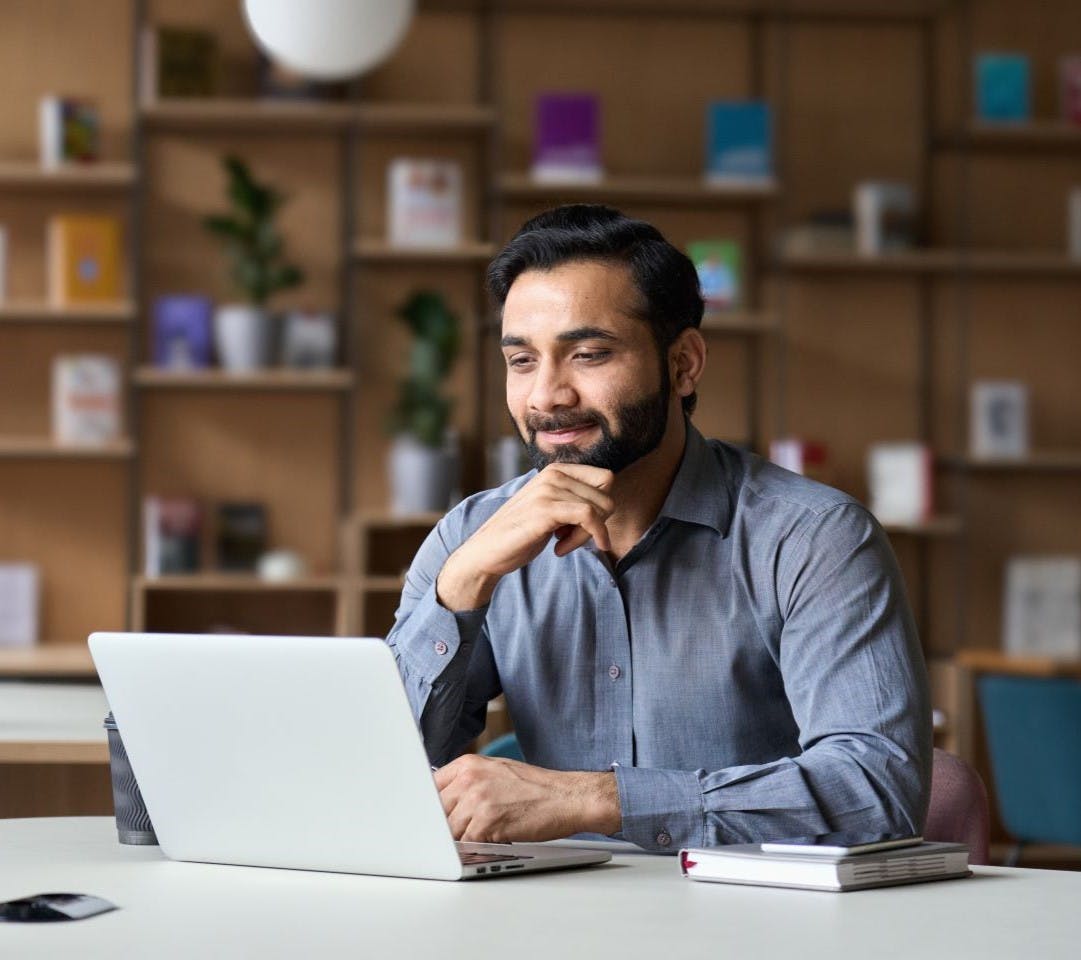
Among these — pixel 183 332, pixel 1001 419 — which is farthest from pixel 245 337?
pixel 1001 419

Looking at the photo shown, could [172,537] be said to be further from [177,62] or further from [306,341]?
[177,62]

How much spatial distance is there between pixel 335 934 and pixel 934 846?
0.55 m

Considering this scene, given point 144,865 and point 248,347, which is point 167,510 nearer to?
point 248,347

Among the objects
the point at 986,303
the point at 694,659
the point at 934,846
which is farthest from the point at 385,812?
the point at 986,303


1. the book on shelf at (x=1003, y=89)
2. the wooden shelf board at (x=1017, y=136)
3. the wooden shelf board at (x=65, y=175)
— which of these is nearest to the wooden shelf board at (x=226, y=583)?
the wooden shelf board at (x=65, y=175)

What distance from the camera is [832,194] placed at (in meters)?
5.66

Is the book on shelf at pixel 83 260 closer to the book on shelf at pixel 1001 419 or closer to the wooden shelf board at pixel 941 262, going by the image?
the wooden shelf board at pixel 941 262

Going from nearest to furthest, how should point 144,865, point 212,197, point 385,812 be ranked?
point 385,812 < point 144,865 < point 212,197

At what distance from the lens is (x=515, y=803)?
158 centimetres

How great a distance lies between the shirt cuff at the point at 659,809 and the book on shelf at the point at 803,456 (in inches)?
145

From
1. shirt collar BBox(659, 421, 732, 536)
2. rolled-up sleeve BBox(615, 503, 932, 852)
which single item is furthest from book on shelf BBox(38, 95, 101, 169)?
rolled-up sleeve BBox(615, 503, 932, 852)

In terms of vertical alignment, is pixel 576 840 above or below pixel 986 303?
below

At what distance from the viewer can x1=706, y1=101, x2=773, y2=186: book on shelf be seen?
5414 millimetres

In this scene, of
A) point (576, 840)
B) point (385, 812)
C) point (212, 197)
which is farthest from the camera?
point (212, 197)
